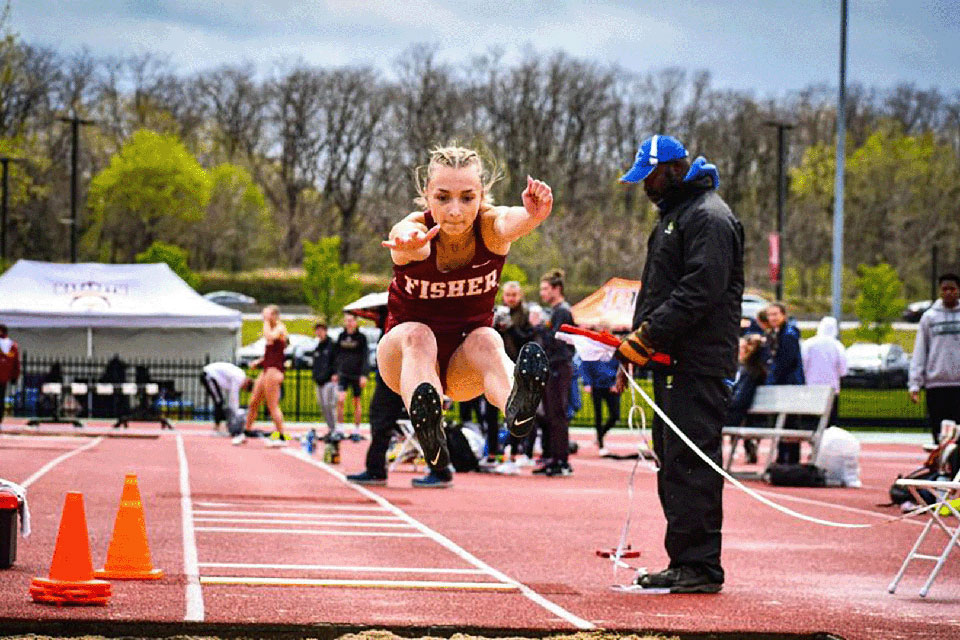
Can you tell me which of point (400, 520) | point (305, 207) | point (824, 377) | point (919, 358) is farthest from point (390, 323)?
point (305, 207)

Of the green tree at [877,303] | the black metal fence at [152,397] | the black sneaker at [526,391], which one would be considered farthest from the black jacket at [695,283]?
the green tree at [877,303]

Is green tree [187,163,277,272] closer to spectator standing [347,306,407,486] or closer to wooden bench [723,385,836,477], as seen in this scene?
wooden bench [723,385,836,477]

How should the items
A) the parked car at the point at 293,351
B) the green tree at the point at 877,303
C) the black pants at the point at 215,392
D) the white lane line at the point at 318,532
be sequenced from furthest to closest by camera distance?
the green tree at the point at 877,303 → the parked car at the point at 293,351 → the black pants at the point at 215,392 → the white lane line at the point at 318,532

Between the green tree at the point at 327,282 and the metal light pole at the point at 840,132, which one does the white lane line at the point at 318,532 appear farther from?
the green tree at the point at 327,282

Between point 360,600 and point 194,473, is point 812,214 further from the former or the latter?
point 360,600

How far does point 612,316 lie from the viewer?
37594mm

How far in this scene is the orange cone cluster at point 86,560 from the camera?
24.8 feet

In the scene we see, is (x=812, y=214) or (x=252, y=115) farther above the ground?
(x=252, y=115)

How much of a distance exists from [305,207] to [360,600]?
83142 mm

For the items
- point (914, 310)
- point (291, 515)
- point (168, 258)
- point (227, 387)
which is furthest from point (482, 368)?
point (914, 310)

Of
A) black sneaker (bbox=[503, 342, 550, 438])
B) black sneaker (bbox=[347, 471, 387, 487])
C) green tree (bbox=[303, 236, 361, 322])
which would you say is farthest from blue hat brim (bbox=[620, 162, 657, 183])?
green tree (bbox=[303, 236, 361, 322])

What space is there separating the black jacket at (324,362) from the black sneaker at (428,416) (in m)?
16.8

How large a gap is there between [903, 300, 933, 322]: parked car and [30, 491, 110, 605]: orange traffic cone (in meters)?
74.4

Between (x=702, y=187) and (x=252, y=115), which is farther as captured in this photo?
(x=252, y=115)
